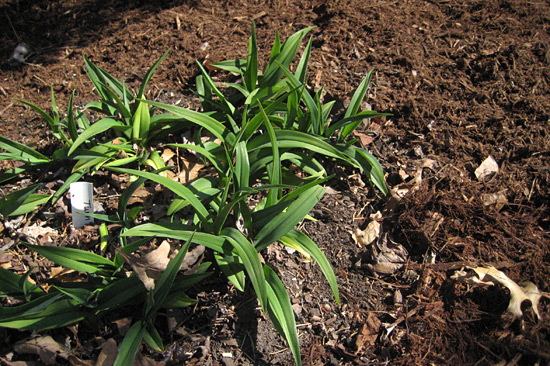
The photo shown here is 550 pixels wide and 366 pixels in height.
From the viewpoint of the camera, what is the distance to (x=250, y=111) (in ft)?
7.56

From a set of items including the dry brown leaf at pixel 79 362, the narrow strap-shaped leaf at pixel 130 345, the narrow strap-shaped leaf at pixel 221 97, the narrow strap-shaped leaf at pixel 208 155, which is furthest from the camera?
the narrow strap-shaped leaf at pixel 221 97

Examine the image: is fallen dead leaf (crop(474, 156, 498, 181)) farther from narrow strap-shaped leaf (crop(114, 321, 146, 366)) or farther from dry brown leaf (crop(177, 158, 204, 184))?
narrow strap-shaped leaf (crop(114, 321, 146, 366))

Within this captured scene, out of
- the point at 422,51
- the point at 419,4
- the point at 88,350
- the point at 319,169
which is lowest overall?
the point at 88,350

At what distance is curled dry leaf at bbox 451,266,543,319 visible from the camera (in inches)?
66.6

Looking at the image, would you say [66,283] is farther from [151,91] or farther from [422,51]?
[422,51]

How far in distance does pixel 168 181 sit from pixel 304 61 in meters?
1.09

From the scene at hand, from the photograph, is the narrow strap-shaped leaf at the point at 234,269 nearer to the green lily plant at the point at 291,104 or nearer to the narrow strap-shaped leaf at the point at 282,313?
the narrow strap-shaped leaf at the point at 282,313

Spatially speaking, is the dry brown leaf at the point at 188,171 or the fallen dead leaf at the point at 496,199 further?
the dry brown leaf at the point at 188,171

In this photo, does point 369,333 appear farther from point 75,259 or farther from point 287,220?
point 75,259

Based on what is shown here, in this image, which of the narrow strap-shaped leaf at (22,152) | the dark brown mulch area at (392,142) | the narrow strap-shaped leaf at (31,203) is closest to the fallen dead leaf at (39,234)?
the narrow strap-shaped leaf at (31,203)

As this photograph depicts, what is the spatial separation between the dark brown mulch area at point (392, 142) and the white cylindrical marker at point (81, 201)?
22.9 inches

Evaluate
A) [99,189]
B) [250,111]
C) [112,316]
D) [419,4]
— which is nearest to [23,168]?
[99,189]

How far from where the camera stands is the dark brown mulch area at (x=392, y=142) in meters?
1.75

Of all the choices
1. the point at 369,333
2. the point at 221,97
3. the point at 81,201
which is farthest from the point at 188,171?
the point at 369,333
